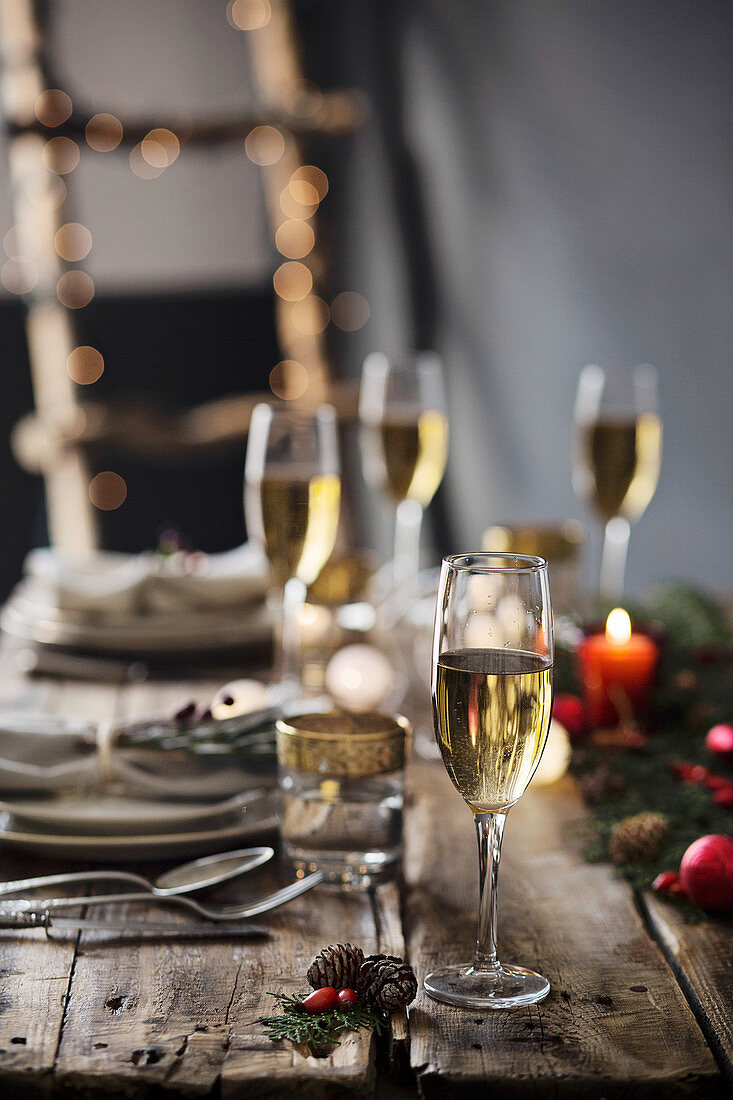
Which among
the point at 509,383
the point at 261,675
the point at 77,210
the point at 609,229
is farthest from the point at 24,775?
the point at 77,210

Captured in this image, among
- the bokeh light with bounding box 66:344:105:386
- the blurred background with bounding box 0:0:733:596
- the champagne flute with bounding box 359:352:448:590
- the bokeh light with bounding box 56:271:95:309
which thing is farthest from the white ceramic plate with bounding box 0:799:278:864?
the bokeh light with bounding box 56:271:95:309

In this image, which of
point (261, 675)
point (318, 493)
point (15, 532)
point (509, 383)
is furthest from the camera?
point (15, 532)

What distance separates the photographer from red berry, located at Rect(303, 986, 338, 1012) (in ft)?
2.01

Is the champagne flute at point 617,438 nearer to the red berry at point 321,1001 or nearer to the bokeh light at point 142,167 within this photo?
the red berry at point 321,1001

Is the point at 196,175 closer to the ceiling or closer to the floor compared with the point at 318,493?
closer to the ceiling

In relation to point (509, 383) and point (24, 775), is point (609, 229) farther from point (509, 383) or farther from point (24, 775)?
point (24, 775)

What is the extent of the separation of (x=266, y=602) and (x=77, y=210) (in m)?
2.60

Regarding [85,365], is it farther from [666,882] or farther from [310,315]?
[666,882]

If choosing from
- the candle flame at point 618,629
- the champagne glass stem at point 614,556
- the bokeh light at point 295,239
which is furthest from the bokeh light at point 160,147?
the candle flame at point 618,629

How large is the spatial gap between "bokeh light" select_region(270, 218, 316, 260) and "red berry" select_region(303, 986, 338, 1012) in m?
3.23

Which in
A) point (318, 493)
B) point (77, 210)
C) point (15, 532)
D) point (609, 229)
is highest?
point (77, 210)

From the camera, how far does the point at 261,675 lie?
1.30m

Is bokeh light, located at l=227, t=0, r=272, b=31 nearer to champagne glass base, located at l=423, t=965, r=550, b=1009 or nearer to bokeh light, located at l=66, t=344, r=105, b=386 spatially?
bokeh light, located at l=66, t=344, r=105, b=386

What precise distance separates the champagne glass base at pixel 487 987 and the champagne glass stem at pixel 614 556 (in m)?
0.85
